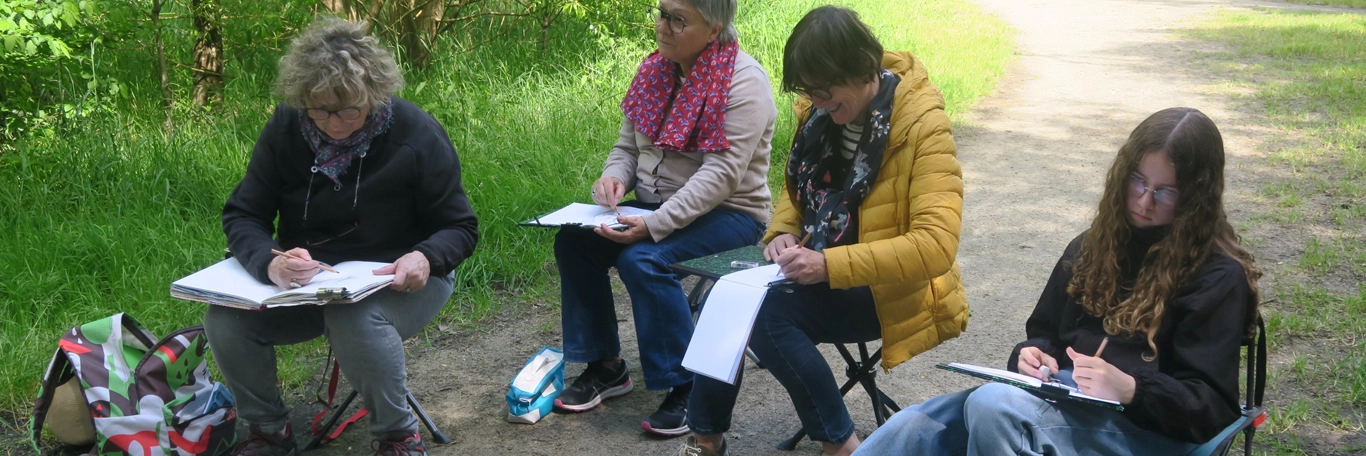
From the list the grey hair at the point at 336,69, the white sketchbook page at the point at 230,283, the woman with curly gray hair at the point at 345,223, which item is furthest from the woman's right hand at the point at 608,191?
the white sketchbook page at the point at 230,283

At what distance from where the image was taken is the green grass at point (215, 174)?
4.51 meters

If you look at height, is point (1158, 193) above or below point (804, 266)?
above

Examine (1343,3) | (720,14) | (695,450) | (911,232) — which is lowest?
(1343,3)

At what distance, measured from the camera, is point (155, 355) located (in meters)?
3.20

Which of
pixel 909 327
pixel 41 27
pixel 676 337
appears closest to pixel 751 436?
pixel 676 337

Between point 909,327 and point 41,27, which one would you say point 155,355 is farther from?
point 41,27

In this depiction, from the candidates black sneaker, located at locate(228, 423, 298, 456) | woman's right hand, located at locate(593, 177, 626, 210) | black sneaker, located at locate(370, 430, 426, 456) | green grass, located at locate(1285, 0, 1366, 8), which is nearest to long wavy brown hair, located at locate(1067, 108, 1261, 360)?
woman's right hand, located at locate(593, 177, 626, 210)

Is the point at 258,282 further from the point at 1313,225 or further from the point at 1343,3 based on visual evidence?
the point at 1343,3

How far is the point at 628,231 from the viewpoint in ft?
11.5

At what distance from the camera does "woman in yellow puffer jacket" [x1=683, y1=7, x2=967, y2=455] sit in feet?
9.20

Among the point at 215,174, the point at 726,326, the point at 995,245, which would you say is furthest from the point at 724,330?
the point at 215,174

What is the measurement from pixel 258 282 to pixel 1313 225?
17.1ft

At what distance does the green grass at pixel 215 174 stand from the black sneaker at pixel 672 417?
4.75ft

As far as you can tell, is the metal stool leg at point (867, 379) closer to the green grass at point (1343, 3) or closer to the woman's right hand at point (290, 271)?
the woman's right hand at point (290, 271)
